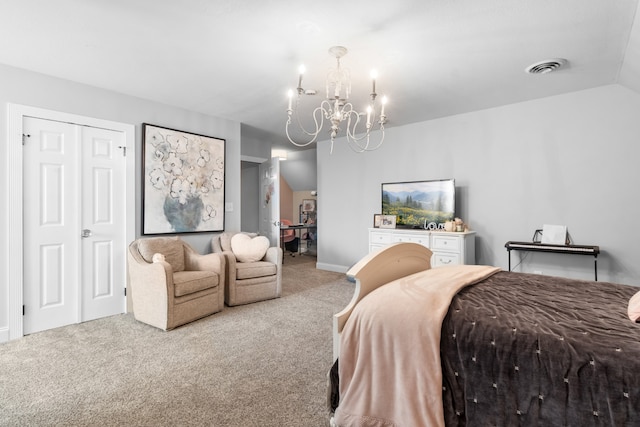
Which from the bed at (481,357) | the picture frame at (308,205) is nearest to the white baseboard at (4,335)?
the bed at (481,357)

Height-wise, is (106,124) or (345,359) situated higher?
(106,124)

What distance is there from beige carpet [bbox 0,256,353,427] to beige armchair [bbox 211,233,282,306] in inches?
14.9

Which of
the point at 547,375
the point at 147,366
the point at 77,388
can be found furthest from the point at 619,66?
the point at 77,388

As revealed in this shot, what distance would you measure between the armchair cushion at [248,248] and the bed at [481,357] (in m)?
2.57

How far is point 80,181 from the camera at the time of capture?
331cm

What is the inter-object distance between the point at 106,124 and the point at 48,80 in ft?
1.95

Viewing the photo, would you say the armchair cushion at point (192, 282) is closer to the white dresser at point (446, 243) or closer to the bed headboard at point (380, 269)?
the bed headboard at point (380, 269)

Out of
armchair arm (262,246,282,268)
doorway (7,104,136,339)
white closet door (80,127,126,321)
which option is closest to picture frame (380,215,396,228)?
armchair arm (262,246,282,268)

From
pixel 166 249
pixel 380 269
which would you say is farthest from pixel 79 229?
pixel 380 269

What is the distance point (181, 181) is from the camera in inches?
161

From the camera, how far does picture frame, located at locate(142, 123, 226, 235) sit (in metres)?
3.82

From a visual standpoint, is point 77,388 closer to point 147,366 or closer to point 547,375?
point 147,366

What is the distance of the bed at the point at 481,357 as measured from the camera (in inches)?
44.7

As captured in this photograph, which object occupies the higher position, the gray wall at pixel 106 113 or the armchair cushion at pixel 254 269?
the gray wall at pixel 106 113
